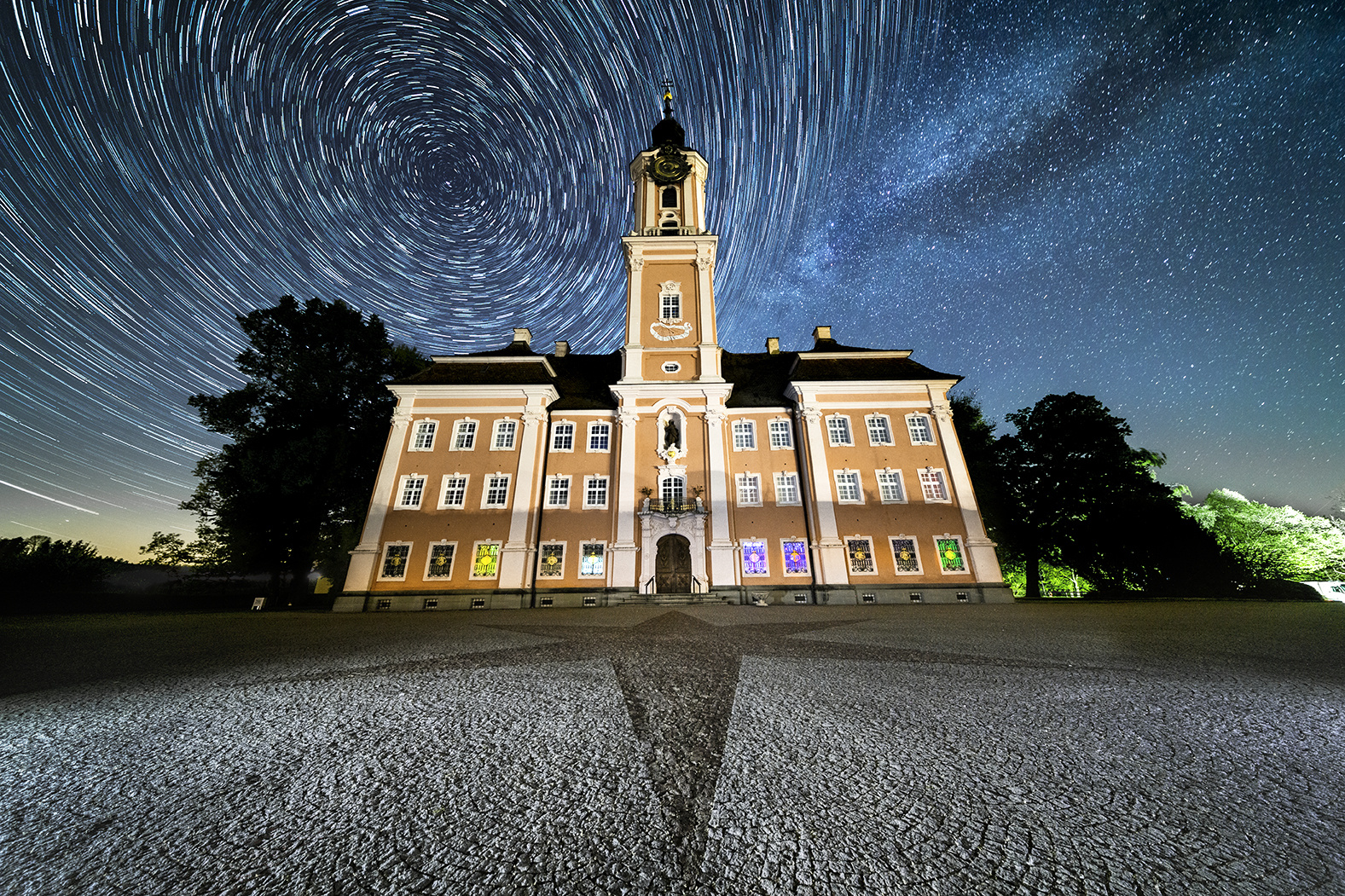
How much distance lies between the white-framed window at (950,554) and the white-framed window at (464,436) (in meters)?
21.2

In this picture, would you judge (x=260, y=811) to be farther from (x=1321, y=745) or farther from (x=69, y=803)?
(x=1321, y=745)

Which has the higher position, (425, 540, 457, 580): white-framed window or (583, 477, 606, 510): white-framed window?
(583, 477, 606, 510): white-framed window

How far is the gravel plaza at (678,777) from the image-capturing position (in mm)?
1729

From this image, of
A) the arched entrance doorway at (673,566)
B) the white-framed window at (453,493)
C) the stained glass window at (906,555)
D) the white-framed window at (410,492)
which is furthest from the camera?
the white-framed window at (453,493)

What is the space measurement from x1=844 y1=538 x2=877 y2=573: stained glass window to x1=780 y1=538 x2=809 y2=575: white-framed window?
5.76 ft

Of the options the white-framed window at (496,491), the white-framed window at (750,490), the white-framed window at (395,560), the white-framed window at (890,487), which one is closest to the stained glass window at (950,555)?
the white-framed window at (890,487)

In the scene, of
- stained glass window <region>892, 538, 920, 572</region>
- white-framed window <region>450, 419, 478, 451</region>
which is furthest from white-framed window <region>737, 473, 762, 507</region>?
white-framed window <region>450, 419, 478, 451</region>

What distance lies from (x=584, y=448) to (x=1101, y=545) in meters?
25.6

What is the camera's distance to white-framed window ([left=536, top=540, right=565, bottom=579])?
19562 millimetres

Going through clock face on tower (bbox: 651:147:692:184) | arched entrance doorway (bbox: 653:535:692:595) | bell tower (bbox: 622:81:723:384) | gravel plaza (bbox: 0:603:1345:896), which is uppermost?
clock face on tower (bbox: 651:147:692:184)

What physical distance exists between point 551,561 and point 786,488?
11.0 metres

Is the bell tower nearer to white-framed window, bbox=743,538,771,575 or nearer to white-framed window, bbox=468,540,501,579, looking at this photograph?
white-framed window, bbox=743,538,771,575

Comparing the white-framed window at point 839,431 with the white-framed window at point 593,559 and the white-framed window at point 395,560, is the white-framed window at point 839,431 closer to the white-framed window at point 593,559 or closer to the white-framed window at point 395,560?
the white-framed window at point 593,559

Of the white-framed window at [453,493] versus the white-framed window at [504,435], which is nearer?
the white-framed window at [453,493]
